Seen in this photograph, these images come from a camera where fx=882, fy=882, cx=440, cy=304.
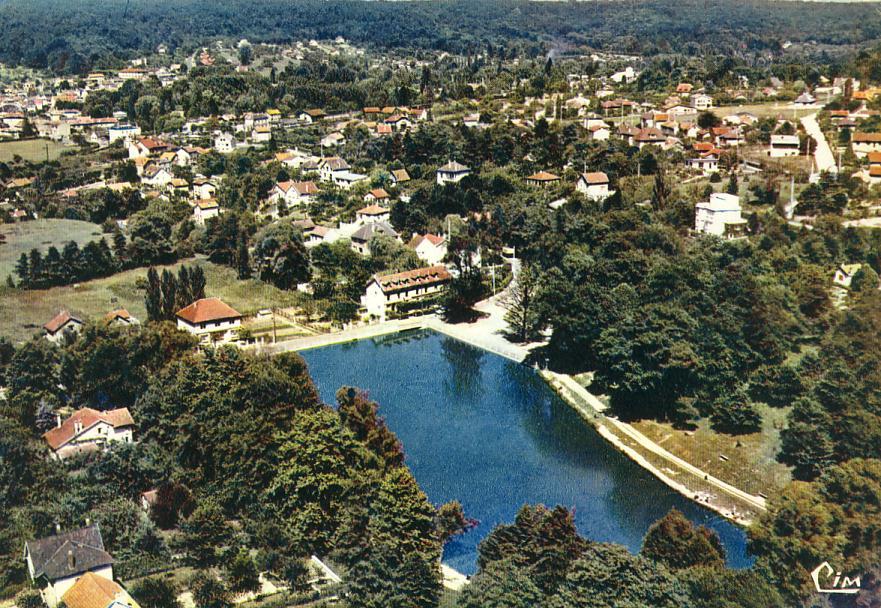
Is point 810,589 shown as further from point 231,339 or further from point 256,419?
point 231,339

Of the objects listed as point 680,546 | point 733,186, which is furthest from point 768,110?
point 680,546

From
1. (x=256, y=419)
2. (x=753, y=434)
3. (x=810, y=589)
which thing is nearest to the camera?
(x=810, y=589)

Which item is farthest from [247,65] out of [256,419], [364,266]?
[256,419]

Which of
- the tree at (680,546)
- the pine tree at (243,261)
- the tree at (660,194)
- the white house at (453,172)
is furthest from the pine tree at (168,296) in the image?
the tree at (660,194)

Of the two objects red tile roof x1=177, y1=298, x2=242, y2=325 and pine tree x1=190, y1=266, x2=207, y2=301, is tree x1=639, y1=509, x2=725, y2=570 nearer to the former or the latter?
red tile roof x1=177, y1=298, x2=242, y2=325

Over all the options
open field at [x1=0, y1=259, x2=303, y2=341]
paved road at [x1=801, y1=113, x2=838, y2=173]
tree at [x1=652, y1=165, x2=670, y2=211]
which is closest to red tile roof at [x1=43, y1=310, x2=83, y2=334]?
open field at [x1=0, y1=259, x2=303, y2=341]

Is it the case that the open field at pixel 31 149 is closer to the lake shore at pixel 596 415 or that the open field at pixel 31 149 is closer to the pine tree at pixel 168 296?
the pine tree at pixel 168 296
